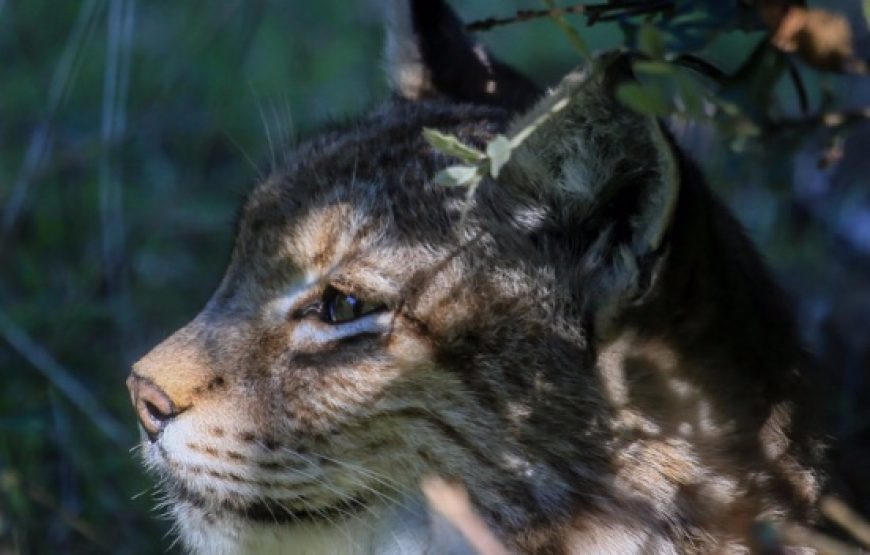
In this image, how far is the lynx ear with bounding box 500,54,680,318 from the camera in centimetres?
292

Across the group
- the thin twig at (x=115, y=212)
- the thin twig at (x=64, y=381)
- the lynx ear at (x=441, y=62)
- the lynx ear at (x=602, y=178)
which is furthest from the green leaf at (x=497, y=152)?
the thin twig at (x=115, y=212)

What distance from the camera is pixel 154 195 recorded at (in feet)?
21.4

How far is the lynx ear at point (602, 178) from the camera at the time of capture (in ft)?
9.59

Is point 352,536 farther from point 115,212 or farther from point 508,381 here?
point 115,212

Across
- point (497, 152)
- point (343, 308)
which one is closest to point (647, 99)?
point (497, 152)

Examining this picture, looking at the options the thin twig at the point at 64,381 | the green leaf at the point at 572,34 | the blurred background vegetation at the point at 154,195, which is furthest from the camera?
the thin twig at the point at 64,381

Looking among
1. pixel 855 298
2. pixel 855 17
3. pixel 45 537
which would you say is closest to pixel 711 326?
pixel 45 537

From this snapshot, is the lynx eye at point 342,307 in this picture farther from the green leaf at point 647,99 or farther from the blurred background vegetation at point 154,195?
the green leaf at point 647,99

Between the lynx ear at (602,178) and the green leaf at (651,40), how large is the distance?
221mm

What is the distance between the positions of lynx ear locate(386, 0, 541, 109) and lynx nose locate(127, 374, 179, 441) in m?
1.21

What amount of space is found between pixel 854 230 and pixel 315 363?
10.9ft

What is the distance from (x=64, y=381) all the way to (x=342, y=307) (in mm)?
2150

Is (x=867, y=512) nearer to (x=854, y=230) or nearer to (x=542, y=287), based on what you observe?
(x=542, y=287)

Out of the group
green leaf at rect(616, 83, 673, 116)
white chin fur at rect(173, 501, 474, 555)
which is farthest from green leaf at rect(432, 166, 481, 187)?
white chin fur at rect(173, 501, 474, 555)
